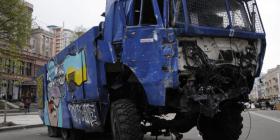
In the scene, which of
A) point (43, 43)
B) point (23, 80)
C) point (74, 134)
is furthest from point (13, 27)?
point (43, 43)

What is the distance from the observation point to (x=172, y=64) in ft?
→ 22.8

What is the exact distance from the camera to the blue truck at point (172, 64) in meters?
7.08

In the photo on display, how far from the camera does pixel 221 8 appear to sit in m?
7.84

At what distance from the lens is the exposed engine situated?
7035 mm

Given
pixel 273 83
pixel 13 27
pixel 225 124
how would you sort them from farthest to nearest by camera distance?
pixel 273 83, pixel 13 27, pixel 225 124

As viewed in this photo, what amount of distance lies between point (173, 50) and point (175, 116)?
82.6 inches

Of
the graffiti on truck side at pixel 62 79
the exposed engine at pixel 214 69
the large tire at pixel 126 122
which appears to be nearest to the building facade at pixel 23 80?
the graffiti on truck side at pixel 62 79

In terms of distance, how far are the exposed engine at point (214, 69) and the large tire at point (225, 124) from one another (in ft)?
2.74

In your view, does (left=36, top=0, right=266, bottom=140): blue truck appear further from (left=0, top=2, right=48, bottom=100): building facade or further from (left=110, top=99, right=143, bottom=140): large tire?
(left=0, top=2, right=48, bottom=100): building facade

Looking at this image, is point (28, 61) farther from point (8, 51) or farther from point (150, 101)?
point (150, 101)

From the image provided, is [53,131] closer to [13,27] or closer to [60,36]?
[13,27]

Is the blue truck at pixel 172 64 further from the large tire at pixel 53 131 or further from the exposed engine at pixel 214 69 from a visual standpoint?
the large tire at pixel 53 131

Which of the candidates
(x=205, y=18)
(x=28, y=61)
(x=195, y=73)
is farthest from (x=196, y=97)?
(x=28, y=61)

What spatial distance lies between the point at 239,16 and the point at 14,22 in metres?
19.8
